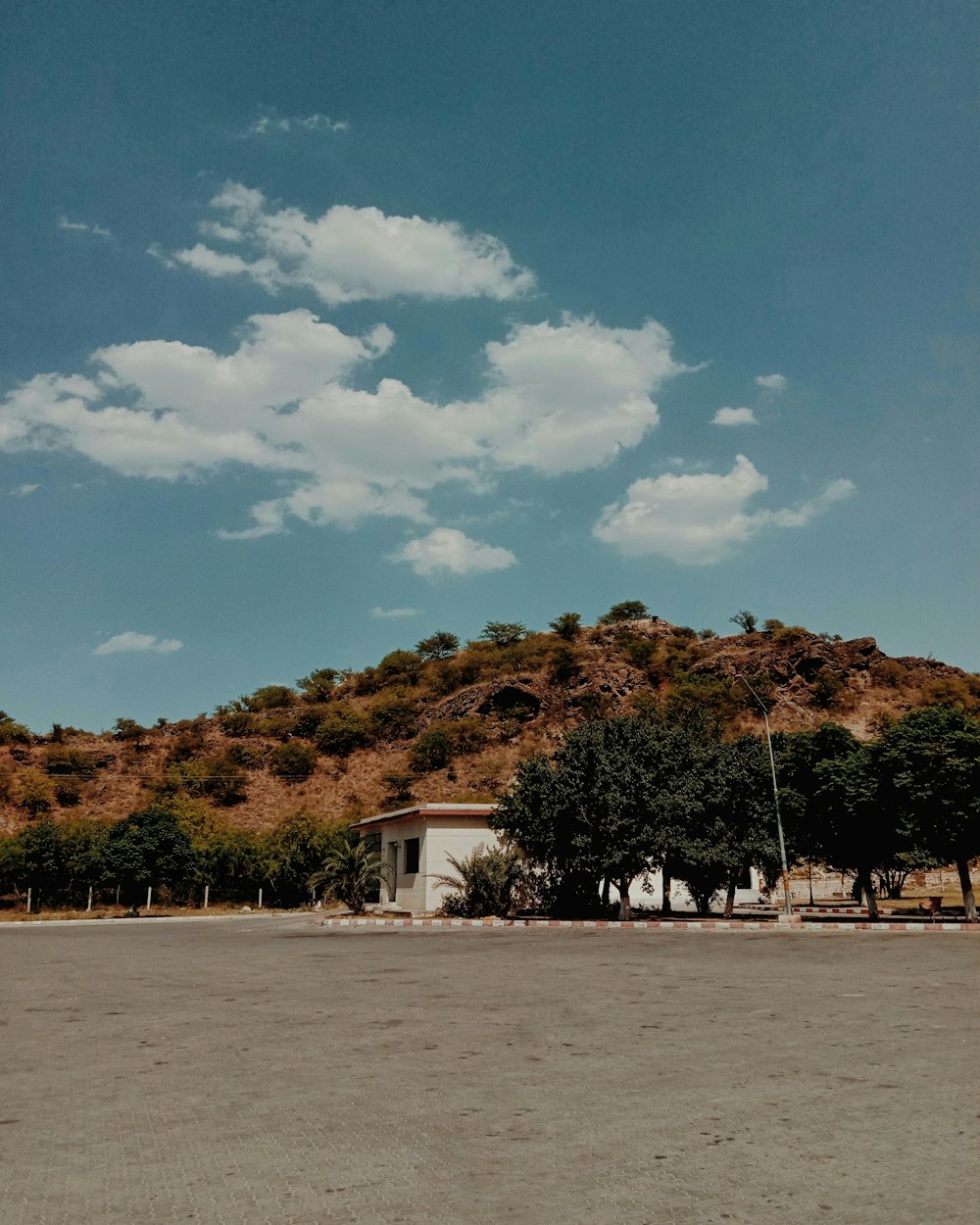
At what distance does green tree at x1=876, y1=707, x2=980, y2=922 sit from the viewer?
33031mm

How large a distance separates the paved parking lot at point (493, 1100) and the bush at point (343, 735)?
77.0 m

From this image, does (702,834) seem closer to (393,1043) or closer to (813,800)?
(813,800)

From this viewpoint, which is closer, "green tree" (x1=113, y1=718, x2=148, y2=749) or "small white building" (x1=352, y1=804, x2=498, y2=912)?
"small white building" (x1=352, y1=804, x2=498, y2=912)

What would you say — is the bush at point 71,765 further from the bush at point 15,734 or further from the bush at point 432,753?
the bush at point 432,753

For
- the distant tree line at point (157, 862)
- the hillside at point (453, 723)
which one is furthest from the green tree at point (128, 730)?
the distant tree line at point (157, 862)

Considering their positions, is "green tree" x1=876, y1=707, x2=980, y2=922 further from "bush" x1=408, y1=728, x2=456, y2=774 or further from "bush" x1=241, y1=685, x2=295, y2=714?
"bush" x1=241, y1=685, x2=295, y2=714

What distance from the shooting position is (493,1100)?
7738 mm

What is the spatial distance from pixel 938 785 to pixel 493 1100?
29.9 m

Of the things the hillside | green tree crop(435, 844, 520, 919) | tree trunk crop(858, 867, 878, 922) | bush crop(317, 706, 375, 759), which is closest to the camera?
tree trunk crop(858, 867, 878, 922)

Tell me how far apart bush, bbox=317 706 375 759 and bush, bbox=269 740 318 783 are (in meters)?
3.11

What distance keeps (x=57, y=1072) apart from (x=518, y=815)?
1112 inches

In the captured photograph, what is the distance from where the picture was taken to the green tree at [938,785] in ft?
108

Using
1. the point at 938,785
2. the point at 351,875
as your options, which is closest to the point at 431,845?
the point at 351,875

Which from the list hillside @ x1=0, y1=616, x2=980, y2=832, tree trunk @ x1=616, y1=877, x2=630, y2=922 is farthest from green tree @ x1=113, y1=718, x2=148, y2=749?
tree trunk @ x1=616, y1=877, x2=630, y2=922
